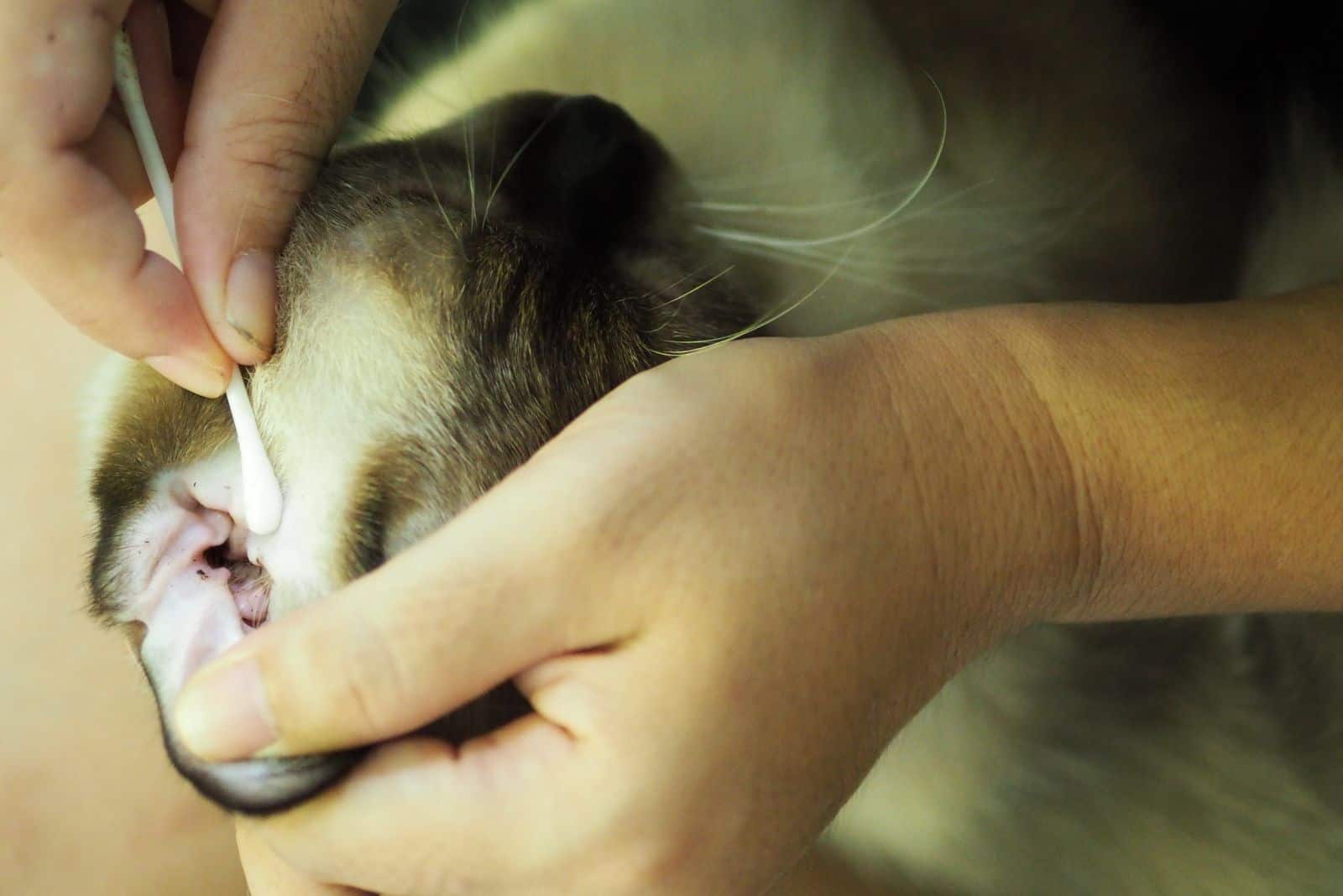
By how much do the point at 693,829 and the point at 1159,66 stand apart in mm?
648

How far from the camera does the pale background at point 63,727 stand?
77 centimetres

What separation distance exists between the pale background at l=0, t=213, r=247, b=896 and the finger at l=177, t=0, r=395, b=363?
283mm

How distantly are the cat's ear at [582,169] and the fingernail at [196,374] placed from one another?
17cm

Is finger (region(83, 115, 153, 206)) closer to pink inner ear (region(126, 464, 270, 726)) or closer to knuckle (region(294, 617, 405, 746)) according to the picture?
pink inner ear (region(126, 464, 270, 726))

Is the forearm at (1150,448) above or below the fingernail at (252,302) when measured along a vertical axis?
below

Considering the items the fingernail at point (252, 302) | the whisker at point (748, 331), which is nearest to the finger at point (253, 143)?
the fingernail at point (252, 302)

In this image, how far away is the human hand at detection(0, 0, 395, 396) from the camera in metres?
0.52

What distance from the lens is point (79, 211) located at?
0.54 metres

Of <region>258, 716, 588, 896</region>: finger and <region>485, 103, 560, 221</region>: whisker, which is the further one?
<region>485, 103, 560, 221</region>: whisker

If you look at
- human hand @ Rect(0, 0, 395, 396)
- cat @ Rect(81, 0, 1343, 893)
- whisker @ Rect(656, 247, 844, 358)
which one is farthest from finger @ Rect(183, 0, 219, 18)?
whisker @ Rect(656, 247, 844, 358)

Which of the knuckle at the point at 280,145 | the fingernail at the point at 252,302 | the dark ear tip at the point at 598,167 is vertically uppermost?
the knuckle at the point at 280,145

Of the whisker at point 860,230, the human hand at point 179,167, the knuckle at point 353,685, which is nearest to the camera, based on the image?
the knuckle at point 353,685

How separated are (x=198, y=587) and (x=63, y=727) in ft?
1.25

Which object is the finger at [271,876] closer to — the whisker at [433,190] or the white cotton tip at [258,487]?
the white cotton tip at [258,487]
